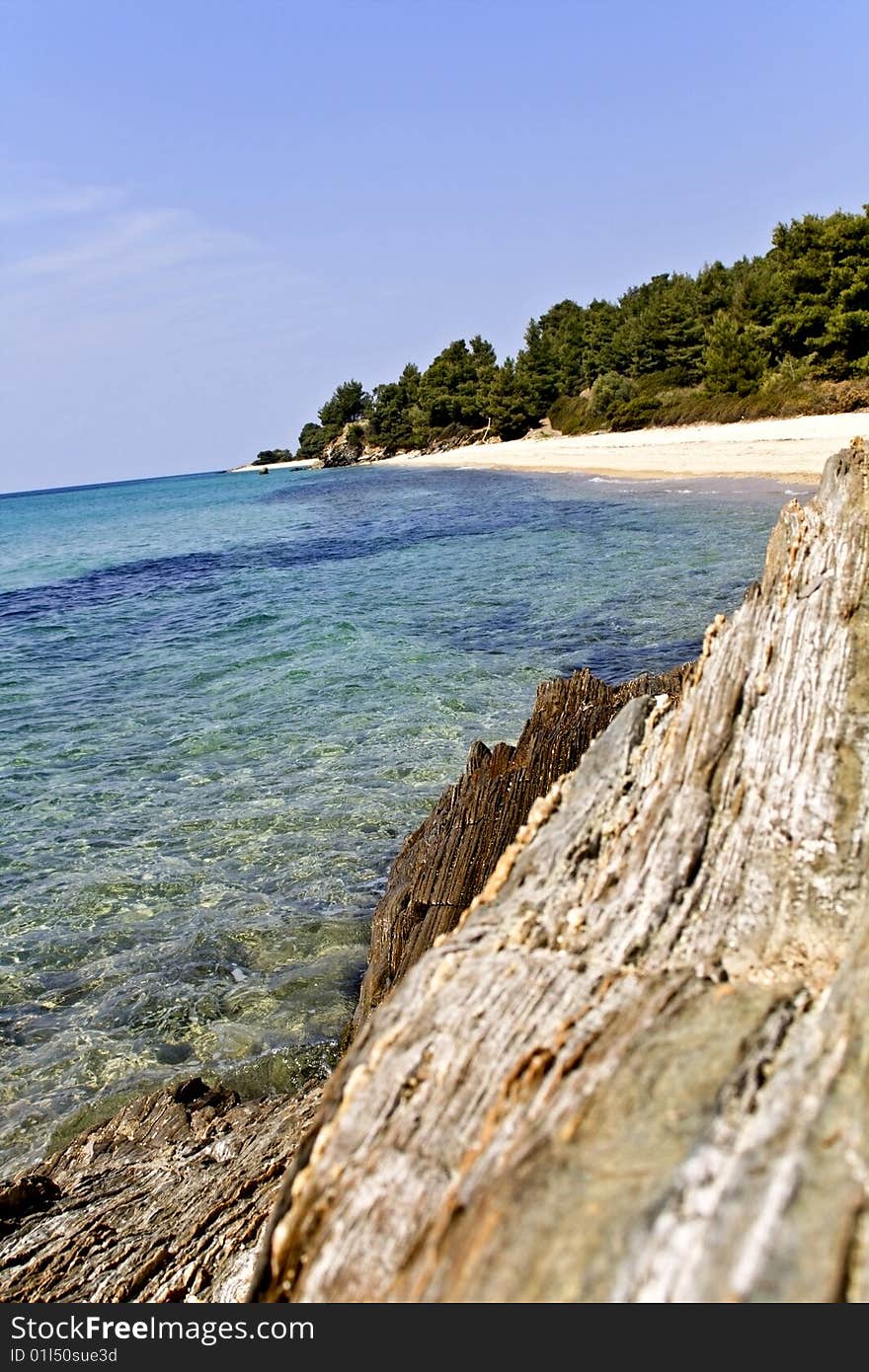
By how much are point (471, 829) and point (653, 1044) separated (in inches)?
146

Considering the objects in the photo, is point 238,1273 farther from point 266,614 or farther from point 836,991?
point 266,614

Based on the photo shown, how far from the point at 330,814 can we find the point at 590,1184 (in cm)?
739

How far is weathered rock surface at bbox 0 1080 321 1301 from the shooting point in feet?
10.5

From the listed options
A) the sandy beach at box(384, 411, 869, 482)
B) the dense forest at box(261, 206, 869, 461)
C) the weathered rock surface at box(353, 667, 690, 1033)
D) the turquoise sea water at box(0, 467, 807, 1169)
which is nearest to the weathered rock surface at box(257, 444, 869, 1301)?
the weathered rock surface at box(353, 667, 690, 1033)

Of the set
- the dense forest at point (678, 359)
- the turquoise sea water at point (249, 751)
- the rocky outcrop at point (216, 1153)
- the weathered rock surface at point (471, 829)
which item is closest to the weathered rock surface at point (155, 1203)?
the rocky outcrop at point (216, 1153)

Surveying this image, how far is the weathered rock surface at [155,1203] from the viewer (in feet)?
10.5

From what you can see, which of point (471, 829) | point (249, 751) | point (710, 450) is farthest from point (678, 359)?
point (471, 829)

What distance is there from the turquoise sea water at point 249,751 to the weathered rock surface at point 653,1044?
142 inches

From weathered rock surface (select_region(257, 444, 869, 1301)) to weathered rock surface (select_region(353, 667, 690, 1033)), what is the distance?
247 centimetres

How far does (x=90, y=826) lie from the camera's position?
9164 mm

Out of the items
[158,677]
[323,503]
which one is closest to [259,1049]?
[158,677]

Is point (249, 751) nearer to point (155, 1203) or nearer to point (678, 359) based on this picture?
point (155, 1203)

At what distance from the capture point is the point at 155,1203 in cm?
372

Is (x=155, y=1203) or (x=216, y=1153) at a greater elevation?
(x=155, y=1203)
